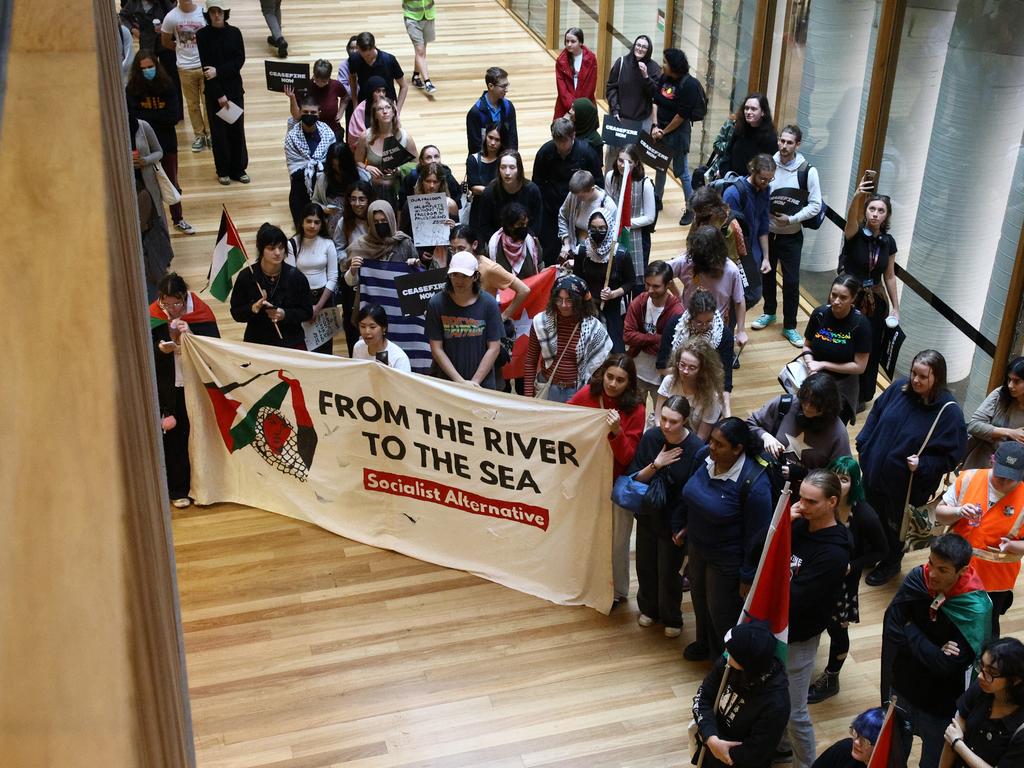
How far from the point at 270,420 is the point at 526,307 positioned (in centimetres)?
176

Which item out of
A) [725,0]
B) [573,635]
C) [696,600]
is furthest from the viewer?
[725,0]

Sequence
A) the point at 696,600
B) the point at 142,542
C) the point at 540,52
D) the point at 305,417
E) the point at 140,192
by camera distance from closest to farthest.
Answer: the point at 142,542
the point at 696,600
the point at 305,417
the point at 140,192
the point at 540,52

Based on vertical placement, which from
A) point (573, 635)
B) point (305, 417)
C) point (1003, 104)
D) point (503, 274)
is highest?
point (1003, 104)

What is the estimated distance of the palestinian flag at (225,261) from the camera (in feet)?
23.5

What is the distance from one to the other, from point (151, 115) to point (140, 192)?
→ 4.98 ft

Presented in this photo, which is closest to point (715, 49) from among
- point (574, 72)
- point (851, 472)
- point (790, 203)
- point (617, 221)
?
point (574, 72)

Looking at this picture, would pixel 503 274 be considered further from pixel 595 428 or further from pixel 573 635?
pixel 573 635

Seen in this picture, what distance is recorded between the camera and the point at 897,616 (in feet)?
16.0

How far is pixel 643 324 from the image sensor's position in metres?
6.95

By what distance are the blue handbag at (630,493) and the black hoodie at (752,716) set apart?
122cm

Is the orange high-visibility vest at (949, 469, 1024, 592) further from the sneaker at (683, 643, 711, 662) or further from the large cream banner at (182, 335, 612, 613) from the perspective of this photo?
the large cream banner at (182, 335, 612, 613)

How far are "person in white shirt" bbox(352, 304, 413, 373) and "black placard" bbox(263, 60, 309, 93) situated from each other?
3639 millimetres

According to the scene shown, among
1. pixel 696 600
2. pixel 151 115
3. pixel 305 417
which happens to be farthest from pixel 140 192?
pixel 696 600

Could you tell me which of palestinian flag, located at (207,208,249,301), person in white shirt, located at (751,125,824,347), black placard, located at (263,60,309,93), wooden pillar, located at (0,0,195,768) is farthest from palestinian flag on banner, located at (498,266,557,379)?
wooden pillar, located at (0,0,195,768)
